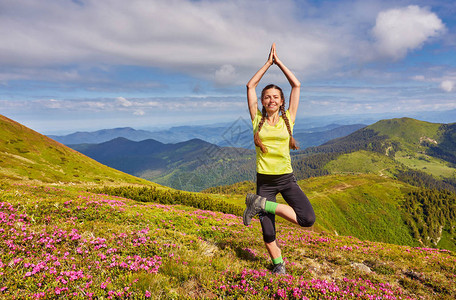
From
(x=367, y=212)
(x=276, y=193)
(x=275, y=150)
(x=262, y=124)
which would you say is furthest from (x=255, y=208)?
(x=367, y=212)

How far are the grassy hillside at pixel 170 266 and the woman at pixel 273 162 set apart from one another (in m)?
1.16

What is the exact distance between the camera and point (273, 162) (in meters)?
5.50

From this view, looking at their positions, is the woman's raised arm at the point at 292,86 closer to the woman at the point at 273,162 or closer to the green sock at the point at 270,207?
the woman at the point at 273,162

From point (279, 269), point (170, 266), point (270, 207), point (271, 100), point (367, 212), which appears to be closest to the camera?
point (170, 266)

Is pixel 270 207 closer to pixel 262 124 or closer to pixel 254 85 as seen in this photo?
pixel 262 124

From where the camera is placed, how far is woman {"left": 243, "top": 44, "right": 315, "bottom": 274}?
5441 mm

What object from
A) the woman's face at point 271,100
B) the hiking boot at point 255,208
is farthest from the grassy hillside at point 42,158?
the woman's face at point 271,100

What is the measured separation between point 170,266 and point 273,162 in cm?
364

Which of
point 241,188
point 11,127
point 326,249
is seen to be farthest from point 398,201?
point 11,127

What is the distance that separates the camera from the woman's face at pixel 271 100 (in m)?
5.53

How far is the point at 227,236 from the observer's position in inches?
361

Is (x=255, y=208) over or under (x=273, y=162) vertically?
under

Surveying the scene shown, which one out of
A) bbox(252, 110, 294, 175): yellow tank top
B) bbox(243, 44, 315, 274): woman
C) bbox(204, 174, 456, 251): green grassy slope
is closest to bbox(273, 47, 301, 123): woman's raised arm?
bbox(243, 44, 315, 274): woman

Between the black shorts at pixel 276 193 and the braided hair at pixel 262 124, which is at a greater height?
the braided hair at pixel 262 124
